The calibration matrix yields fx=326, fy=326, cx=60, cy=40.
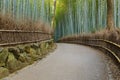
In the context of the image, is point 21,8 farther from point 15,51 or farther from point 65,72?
point 65,72

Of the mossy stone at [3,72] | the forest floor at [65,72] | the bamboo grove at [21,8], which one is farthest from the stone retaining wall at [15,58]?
the bamboo grove at [21,8]

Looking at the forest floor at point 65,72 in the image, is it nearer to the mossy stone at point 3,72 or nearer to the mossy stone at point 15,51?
the mossy stone at point 3,72

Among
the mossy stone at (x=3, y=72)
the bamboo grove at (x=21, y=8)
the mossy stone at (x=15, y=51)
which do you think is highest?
the bamboo grove at (x=21, y=8)

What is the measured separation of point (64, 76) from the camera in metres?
10.2

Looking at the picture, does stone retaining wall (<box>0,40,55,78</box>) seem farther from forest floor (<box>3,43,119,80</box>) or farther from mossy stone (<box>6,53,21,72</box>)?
forest floor (<box>3,43,119,80</box>)

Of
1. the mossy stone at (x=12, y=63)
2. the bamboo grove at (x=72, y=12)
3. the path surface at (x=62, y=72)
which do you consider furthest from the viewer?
the bamboo grove at (x=72, y=12)

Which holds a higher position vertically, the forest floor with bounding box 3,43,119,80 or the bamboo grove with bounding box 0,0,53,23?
the bamboo grove with bounding box 0,0,53,23

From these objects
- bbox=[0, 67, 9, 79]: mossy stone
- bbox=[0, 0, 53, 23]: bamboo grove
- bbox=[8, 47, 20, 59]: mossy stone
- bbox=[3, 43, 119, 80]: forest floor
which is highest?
bbox=[0, 0, 53, 23]: bamboo grove

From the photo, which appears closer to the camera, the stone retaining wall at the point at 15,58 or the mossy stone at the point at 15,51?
the stone retaining wall at the point at 15,58

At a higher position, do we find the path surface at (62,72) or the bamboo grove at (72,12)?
the bamboo grove at (72,12)

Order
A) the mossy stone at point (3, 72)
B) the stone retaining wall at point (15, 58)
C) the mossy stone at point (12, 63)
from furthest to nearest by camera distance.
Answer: the mossy stone at point (12, 63) → the stone retaining wall at point (15, 58) → the mossy stone at point (3, 72)

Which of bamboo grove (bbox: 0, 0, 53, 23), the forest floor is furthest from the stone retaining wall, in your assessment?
bamboo grove (bbox: 0, 0, 53, 23)

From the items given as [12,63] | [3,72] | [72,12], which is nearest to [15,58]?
[12,63]

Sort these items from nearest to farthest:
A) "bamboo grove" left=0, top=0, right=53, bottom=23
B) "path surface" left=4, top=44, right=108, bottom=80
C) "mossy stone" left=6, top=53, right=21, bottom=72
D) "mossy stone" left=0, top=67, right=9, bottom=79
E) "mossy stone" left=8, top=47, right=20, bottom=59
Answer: "mossy stone" left=0, top=67, right=9, bottom=79, "path surface" left=4, top=44, right=108, bottom=80, "mossy stone" left=6, top=53, right=21, bottom=72, "mossy stone" left=8, top=47, right=20, bottom=59, "bamboo grove" left=0, top=0, right=53, bottom=23
